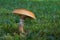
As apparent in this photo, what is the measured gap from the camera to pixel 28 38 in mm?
6367

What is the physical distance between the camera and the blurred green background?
6529 millimetres

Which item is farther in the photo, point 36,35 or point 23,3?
point 23,3

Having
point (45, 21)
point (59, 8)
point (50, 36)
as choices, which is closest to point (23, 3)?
point (59, 8)

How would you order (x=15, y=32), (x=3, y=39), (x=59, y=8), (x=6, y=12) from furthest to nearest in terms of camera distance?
1. (x=59, y=8)
2. (x=6, y=12)
3. (x=15, y=32)
4. (x=3, y=39)

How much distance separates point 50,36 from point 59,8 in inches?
159

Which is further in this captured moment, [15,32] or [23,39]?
[15,32]

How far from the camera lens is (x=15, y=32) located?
6949mm

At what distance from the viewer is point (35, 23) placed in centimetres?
802

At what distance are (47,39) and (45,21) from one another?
1803 mm

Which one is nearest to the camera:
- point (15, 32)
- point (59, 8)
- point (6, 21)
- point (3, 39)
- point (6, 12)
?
point (3, 39)

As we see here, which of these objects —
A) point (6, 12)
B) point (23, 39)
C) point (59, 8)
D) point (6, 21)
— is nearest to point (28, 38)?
point (23, 39)

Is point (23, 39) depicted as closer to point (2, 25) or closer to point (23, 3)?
point (2, 25)

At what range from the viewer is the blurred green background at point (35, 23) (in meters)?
6.53

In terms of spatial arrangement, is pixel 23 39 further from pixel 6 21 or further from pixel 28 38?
pixel 6 21
